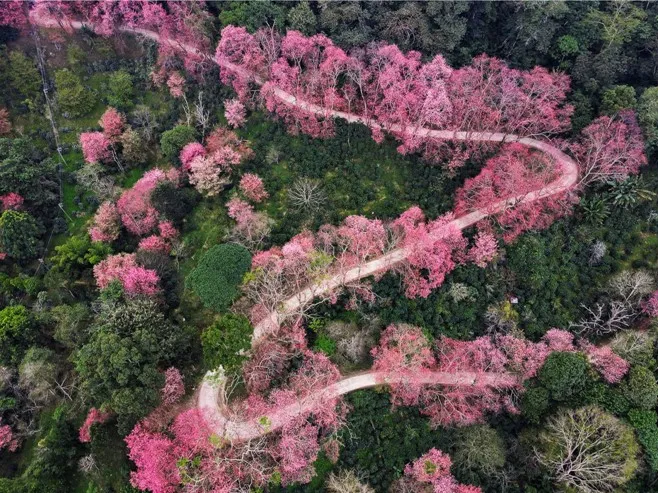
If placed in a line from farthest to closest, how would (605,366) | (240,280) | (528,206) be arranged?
1. (528,206)
2. (240,280)
3. (605,366)

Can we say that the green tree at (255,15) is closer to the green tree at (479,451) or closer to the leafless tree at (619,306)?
the leafless tree at (619,306)

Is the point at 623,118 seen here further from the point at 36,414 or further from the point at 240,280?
the point at 36,414

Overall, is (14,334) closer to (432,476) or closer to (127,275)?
(127,275)

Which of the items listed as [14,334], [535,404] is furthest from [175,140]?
[535,404]

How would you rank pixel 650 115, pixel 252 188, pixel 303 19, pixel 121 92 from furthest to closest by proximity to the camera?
pixel 121 92 < pixel 303 19 < pixel 252 188 < pixel 650 115

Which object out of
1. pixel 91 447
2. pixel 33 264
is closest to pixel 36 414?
pixel 91 447

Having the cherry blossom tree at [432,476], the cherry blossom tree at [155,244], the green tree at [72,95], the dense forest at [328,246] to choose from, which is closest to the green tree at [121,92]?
the dense forest at [328,246]
